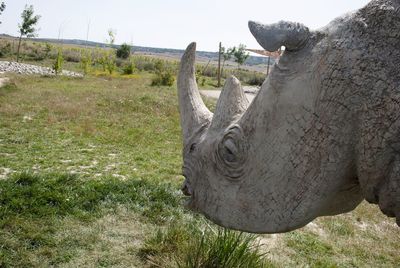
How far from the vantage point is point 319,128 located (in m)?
1.35

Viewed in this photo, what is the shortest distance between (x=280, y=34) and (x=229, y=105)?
37cm

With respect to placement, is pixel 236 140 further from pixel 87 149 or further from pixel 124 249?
pixel 87 149

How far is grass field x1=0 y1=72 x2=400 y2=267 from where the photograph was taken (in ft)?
14.3

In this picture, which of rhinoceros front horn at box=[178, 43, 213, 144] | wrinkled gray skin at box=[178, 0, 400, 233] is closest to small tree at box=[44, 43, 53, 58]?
rhinoceros front horn at box=[178, 43, 213, 144]

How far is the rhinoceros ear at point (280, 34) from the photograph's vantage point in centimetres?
134

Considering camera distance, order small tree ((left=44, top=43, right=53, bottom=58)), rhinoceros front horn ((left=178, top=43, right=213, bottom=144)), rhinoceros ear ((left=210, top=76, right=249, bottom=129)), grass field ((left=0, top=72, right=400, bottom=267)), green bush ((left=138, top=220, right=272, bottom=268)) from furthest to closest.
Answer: small tree ((left=44, top=43, right=53, bottom=58)) < grass field ((left=0, top=72, right=400, bottom=267)) < green bush ((left=138, top=220, right=272, bottom=268)) < rhinoceros front horn ((left=178, top=43, right=213, bottom=144)) < rhinoceros ear ((left=210, top=76, right=249, bottom=129))

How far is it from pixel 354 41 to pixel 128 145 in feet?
27.7

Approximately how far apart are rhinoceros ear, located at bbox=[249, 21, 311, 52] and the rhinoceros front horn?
0.46 m

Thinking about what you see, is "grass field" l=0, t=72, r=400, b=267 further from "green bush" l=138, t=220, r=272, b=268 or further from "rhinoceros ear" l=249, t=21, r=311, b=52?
"rhinoceros ear" l=249, t=21, r=311, b=52

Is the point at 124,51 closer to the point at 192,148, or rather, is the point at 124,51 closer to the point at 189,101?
the point at 189,101

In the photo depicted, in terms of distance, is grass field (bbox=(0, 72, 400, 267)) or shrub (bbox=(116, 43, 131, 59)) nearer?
grass field (bbox=(0, 72, 400, 267))

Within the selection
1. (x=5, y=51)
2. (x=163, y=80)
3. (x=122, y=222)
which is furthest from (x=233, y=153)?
(x=5, y=51)

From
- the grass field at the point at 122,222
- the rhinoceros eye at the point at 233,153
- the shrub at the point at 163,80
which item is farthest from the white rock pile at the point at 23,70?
the rhinoceros eye at the point at 233,153

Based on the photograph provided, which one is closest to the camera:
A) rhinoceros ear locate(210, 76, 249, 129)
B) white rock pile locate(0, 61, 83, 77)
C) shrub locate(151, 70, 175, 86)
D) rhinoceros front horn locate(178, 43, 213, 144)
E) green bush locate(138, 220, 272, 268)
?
rhinoceros ear locate(210, 76, 249, 129)
